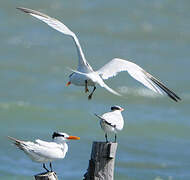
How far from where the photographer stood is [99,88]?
2020 cm

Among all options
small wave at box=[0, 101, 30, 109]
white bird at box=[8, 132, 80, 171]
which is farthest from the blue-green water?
white bird at box=[8, 132, 80, 171]

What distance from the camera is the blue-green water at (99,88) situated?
46.4ft

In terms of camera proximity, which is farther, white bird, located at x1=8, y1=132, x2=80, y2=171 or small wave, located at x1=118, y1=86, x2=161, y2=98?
small wave, located at x1=118, y1=86, x2=161, y2=98

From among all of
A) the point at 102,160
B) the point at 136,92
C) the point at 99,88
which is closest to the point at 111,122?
the point at 102,160

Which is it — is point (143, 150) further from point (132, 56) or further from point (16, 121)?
point (132, 56)

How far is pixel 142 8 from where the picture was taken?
2769 centimetres

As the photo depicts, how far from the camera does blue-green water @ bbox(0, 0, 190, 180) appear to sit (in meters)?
14.1

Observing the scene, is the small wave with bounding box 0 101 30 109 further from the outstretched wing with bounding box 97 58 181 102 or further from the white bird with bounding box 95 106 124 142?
the white bird with bounding box 95 106 124 142

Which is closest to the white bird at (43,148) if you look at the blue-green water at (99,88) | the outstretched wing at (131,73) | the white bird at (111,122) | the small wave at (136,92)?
the white bird at (111,122)

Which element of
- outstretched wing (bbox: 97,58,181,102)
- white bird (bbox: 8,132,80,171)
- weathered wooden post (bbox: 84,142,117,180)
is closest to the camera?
white bird (bbox: 8,132,80,171)

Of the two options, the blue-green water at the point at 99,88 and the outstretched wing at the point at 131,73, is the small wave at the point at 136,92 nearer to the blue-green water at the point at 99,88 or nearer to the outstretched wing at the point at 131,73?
the blue-green water at the point at 99,88

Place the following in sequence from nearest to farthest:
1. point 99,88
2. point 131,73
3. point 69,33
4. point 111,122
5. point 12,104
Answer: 1. point 111,122
2. point 131,73
3. point 69,33
4. point 12,104
5. point 99,88

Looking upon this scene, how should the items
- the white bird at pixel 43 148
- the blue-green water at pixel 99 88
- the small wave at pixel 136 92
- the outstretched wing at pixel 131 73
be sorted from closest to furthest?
the white bird at pixel 43 148 → the outstretched wing at pixel 131 73 → the blue-green water at pixel 99 88 → the small wave at pixel 136 92

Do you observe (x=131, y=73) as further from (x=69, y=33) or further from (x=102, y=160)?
(x=102, y=160)
